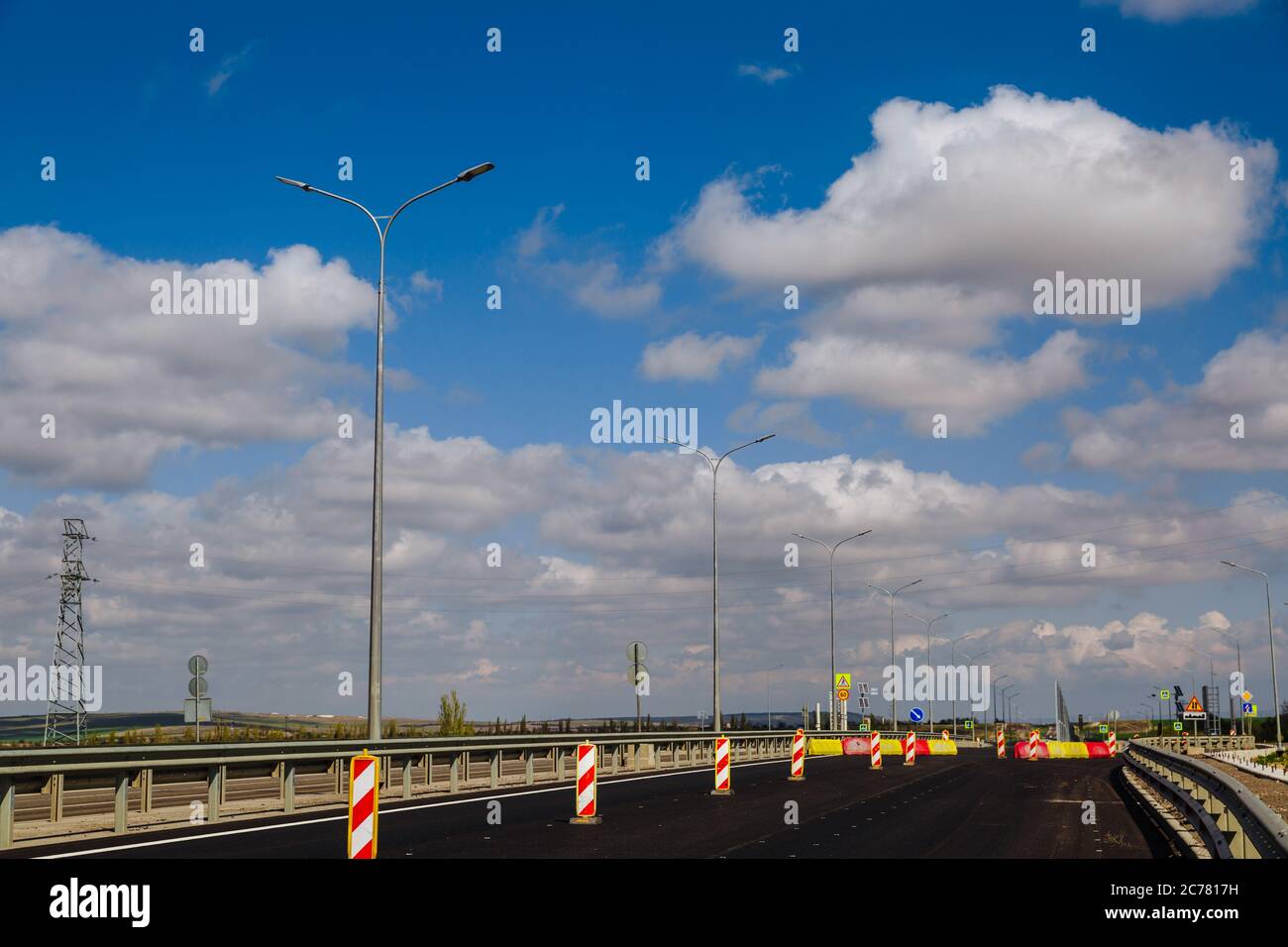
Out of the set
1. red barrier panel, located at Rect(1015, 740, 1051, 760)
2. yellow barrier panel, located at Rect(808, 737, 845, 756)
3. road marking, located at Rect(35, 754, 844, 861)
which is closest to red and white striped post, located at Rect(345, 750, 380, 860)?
road marking, located at Rect(35, 754, 844, 861)

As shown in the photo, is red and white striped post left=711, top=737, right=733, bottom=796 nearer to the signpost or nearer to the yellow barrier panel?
the signpost

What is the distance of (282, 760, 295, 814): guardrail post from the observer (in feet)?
69.2

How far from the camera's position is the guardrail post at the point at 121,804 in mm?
17359

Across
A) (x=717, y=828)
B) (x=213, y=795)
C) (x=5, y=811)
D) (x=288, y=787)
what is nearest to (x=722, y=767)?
(x=717, y=828)

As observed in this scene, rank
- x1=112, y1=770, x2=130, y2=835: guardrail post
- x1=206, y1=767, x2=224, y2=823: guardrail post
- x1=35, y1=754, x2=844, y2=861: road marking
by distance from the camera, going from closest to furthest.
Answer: x1=35, y1=754, x2=844, y2=861: road marking < x1=112, y1=770, x2=130, y2=835: guardrail post < x1=206, y1=767, x2=224, y2=823: guardrail post

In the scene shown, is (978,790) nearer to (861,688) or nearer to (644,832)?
(644,832)

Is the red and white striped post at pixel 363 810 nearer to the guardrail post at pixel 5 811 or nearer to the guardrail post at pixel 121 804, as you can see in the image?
the guardrail post at pixel 5 811

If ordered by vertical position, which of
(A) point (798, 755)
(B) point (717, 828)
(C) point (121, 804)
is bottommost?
(A) point (798, 755)

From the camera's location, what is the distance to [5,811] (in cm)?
1541

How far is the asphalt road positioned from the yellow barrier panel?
31.4 meters

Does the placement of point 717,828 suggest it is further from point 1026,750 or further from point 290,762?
point 1026,750

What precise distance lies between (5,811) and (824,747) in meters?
51.8
